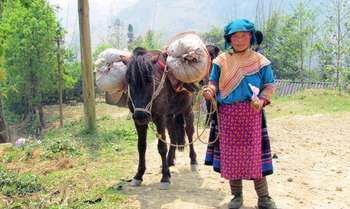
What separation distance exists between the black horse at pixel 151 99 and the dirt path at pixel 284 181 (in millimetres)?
342

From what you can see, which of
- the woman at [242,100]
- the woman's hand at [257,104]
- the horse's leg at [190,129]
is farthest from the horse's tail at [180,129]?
the woman's hand at [257,104]

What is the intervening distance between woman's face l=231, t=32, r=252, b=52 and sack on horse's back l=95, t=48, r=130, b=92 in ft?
5.12

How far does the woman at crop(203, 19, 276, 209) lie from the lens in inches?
153

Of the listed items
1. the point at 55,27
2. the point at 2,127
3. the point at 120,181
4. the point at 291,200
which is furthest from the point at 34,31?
the point at 291,200

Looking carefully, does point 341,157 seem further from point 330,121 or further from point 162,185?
point 330,121

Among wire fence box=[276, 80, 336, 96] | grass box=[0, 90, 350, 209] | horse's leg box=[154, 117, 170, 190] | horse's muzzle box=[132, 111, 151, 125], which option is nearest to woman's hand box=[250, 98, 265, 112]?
horse's muzzle box=[132, 111, 151, 125]

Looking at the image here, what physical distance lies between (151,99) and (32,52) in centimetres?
1524

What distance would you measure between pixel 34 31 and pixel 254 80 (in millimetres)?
15983

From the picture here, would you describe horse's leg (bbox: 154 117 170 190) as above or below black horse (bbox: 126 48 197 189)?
below

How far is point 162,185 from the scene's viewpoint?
16.5ft

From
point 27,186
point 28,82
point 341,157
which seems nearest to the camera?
point 27,186

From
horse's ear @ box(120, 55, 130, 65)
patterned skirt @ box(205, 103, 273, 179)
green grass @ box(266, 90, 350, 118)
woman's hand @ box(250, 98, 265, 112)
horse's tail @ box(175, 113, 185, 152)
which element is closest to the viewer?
woman's hand @ box(250, 98, 265, 112)

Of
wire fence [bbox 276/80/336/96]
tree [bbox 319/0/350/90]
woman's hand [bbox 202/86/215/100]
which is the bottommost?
wire fence [bbox 276/80/336/96]

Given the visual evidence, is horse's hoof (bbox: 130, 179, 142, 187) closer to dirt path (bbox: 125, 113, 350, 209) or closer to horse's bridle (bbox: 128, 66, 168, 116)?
dirt path (bbox: 125, 113, 350, 209)
